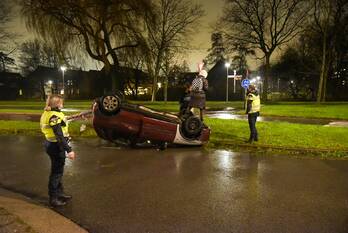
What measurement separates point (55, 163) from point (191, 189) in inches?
84.1

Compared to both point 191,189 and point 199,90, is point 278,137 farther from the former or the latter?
point 191,189

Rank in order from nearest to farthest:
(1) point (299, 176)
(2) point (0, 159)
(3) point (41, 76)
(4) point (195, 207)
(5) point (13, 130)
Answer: (4) point (195, 207), (1) point (299, 176), (2) point (0, 159), (5) point (13, 130), (3) point (41, 76)

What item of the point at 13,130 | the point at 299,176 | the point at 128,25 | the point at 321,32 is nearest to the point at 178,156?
the point at 299,176

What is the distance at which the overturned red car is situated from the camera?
31.7 feet

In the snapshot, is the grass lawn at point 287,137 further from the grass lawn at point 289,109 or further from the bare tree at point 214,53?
the bare tree at point 214,53

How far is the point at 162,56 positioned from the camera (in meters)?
49.6

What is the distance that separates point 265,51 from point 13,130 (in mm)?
37032

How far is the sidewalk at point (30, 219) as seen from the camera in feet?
14.9

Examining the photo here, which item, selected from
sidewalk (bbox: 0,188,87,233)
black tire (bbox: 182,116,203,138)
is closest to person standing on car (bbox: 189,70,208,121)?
black tire (bbox: 182,116,203,138)

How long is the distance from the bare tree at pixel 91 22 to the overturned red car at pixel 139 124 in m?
17.4

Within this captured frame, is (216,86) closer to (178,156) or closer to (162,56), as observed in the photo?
(162,56)

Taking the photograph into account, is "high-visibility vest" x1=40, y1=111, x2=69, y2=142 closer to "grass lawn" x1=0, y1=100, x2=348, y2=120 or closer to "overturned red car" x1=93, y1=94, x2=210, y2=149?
"overturned red car" x1=93, y1=94, x2=210, y2=149

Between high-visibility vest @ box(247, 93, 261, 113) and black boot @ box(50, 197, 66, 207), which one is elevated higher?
high-visibility vest @ box(247, 93, 261, 113)

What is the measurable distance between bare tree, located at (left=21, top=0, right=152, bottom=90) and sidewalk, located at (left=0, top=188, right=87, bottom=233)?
21535mm
